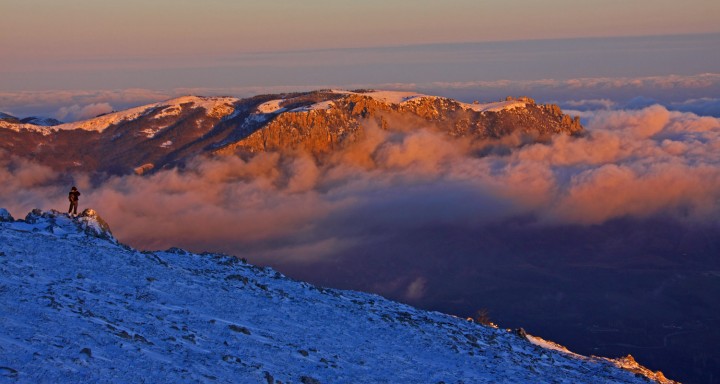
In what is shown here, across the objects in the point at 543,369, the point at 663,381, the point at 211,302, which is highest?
the point at 211,302

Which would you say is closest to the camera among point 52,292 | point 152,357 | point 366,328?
point 152,357

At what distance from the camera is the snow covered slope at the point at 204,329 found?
93.7 feet

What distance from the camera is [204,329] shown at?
3475 centimetres

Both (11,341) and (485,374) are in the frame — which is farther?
(485,374)

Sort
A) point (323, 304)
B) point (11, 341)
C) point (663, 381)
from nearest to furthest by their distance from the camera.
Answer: point (11, 341), point (323, 304), point (663, 381)

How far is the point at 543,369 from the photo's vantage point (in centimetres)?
4156

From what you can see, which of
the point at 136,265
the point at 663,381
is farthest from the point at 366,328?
the point at 663,381

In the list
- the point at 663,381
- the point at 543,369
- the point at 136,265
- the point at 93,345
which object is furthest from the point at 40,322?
the point at 663,381

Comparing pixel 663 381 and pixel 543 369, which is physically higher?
pixel 543 369

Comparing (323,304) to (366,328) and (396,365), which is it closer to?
(366,328)

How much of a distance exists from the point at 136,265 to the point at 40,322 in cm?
1340

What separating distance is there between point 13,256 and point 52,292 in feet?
19.6

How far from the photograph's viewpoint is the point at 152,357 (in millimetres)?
29188

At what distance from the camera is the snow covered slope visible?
93.7ft
